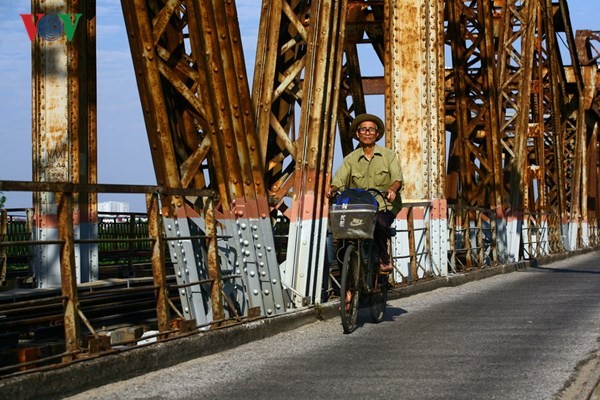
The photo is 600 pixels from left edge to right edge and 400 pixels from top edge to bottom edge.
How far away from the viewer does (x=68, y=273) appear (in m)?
7.18

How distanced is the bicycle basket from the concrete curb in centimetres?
85

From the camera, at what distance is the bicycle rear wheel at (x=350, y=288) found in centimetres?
1027

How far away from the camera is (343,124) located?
69.7 feet

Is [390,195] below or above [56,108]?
below

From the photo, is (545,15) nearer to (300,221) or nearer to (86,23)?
(86,23)

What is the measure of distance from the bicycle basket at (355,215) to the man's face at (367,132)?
0.77 m

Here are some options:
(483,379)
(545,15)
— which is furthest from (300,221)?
(545,15)

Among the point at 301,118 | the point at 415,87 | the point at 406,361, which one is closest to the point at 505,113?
the point at 415,87

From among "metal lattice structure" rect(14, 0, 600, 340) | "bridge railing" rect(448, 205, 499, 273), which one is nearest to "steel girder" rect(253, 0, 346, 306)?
"metal lattice structure" rect(14, 0, 600, 340)

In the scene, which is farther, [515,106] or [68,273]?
[515,106]

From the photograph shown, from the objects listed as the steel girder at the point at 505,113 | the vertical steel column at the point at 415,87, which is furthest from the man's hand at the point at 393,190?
Answer: the steel girder at the point at 505,113

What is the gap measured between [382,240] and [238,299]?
1560 millimetres

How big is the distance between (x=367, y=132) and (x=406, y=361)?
3154 millimetres

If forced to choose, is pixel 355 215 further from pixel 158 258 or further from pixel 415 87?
pixel 415 87
